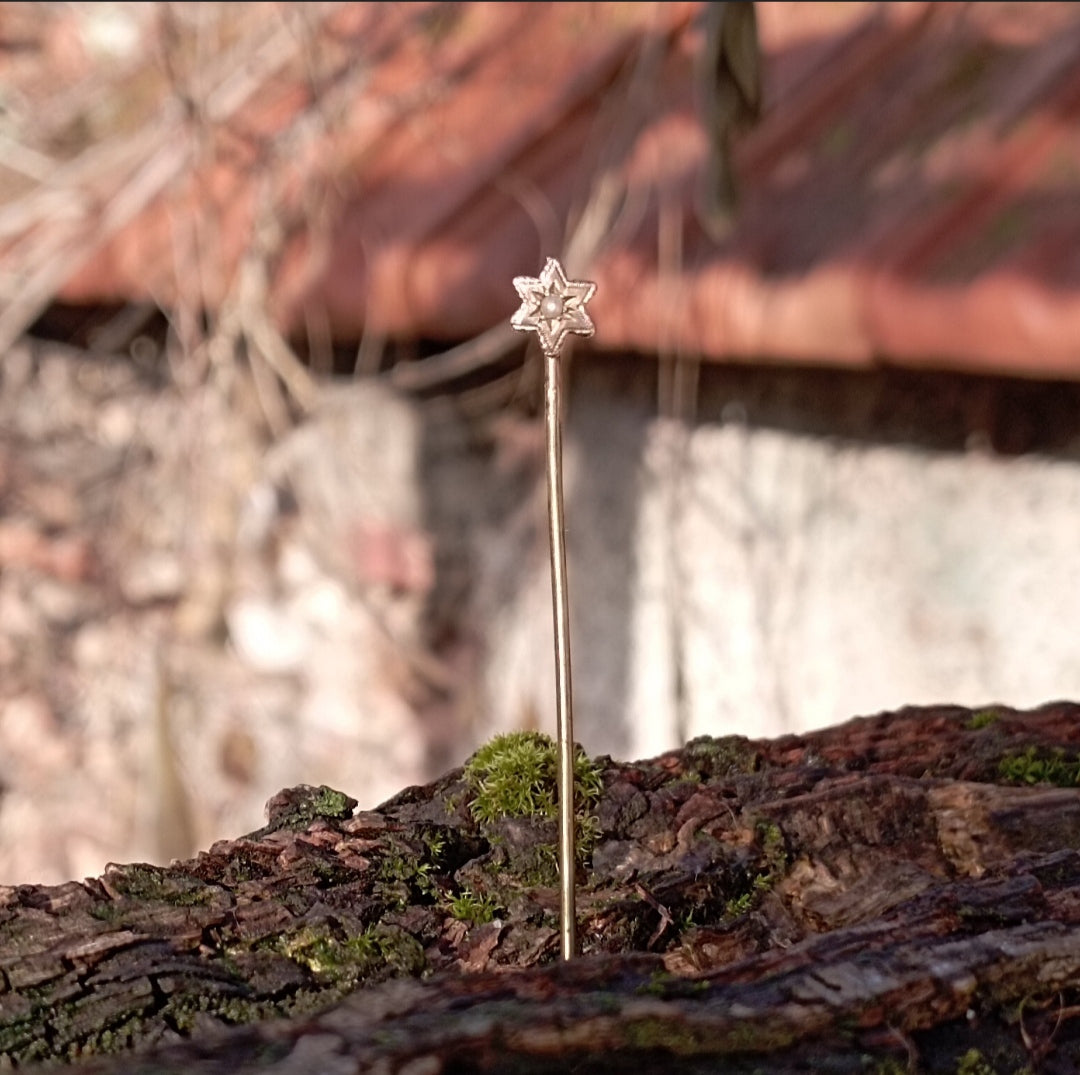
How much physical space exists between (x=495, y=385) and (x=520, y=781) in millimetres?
2118

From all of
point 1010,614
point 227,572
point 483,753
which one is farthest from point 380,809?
point 227,572

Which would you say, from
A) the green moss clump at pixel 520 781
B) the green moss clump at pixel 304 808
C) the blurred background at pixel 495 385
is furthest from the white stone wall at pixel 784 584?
the green moss clump at pixel 304 808

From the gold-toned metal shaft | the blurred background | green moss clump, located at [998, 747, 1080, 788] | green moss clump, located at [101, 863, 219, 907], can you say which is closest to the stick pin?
the gold-toned metal shaft

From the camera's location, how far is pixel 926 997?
0.88m

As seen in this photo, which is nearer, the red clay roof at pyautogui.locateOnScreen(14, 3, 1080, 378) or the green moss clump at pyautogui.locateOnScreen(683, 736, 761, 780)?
the green moss clump at pyautogui.locateOnScreen(683, 736, 761, 780)

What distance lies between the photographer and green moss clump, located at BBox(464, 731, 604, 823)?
3.67 feet

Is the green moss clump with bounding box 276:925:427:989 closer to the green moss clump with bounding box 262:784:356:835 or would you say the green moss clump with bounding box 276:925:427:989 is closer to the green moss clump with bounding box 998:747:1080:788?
the green moss clump with bounding box 262:784:356:835

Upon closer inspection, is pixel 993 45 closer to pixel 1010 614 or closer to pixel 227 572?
pixel 1010 614

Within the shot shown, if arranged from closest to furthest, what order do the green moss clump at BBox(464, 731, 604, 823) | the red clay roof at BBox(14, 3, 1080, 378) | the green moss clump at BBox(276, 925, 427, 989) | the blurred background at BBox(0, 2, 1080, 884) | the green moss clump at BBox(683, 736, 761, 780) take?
the green moss clump at BBox(276, 925, 427, 989) → the green moss clump at BBox(464, 731, 604, 823) → the green moss clump at BBox(683, 736, 761, 780) → the red clay roof at BBox(14, 3, 1080, 378) → the blurred background at BBox(0, 2, 1080, 884)

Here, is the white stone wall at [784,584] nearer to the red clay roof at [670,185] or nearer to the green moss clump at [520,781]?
the red clay roof at [670,185]

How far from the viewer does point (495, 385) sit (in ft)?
10.5

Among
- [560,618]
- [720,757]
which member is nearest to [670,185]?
[720,757]

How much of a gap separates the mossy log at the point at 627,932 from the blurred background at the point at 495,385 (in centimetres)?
92

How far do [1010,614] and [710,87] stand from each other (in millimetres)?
921
